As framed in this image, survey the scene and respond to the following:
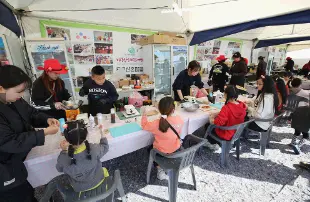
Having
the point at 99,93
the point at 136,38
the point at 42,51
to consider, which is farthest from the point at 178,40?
the point at 42,51

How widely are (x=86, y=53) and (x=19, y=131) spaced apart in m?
3.31

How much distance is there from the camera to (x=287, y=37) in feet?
21.7

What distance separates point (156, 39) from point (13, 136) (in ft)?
13.1

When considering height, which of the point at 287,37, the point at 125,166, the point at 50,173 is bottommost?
the point at 125,166

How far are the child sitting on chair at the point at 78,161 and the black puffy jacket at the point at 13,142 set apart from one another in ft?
0.68

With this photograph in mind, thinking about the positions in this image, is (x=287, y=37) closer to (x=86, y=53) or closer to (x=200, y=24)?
(x=200, y=24)

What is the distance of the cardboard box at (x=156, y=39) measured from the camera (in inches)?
171

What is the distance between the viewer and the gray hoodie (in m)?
1.22

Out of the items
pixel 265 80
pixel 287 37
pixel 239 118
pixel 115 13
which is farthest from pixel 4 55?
pixel 287 37

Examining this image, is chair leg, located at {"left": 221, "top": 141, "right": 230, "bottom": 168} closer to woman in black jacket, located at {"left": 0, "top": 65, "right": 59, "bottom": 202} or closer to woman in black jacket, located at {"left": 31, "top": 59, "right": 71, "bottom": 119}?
woman in black jacket, located at {"left": 0, "top": 65, "right": 59, "bottom": 202}

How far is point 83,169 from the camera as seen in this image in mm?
1228

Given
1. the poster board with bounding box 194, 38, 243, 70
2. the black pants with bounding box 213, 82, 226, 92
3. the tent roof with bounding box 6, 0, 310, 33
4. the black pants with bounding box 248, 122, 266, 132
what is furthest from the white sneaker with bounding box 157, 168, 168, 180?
the poster board with bounding box 194, 38, 243, 70

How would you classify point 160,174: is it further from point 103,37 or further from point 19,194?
point 103,37

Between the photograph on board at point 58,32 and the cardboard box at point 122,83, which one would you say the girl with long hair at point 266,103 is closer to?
the cardboard box at point 122,83
